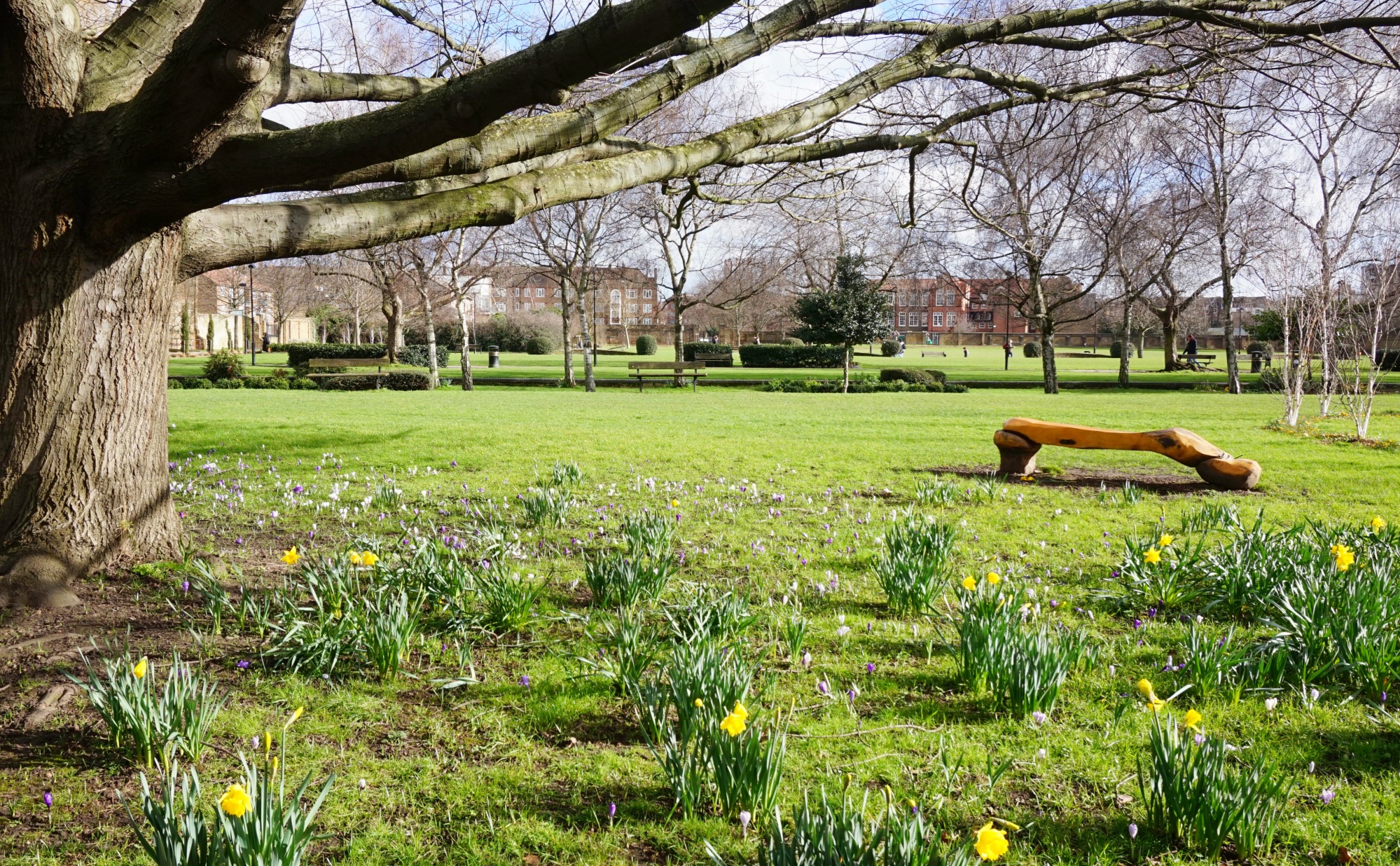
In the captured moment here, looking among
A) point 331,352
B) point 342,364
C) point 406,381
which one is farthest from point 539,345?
point 406,381

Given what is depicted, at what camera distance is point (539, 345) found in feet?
188

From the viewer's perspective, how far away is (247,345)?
211 ft

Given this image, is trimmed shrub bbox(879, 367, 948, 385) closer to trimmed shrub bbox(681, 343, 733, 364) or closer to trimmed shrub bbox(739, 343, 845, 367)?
trimmed shrub bbox(739, 343, 845, 367)

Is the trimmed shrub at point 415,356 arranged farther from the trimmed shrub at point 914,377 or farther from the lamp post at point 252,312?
the trimmed shrub at point 914,377

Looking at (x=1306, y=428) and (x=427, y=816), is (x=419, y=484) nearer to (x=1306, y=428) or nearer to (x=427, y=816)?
(x=427, y=816)

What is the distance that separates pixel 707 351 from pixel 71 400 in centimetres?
4072

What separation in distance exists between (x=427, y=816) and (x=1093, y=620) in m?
3.24

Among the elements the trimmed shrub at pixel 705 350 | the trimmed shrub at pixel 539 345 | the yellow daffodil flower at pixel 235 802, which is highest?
the trimmed shrub at pixel 539 345

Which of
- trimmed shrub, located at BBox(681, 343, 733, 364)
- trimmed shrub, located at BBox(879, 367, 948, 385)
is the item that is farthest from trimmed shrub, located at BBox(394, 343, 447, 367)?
trimmed shrub, located at BBox(879, 367, 948, 385)

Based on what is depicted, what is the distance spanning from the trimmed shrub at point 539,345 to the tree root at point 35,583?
53.8 meters

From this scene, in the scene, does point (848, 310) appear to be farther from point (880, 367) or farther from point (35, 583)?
point (35, 583)

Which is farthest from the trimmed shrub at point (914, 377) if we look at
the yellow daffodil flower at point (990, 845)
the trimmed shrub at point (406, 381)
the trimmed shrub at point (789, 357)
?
the yellow daffodil flower at point (990, 845)

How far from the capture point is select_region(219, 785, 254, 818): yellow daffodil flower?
1562mm

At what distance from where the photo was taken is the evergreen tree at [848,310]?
92.6 ft
